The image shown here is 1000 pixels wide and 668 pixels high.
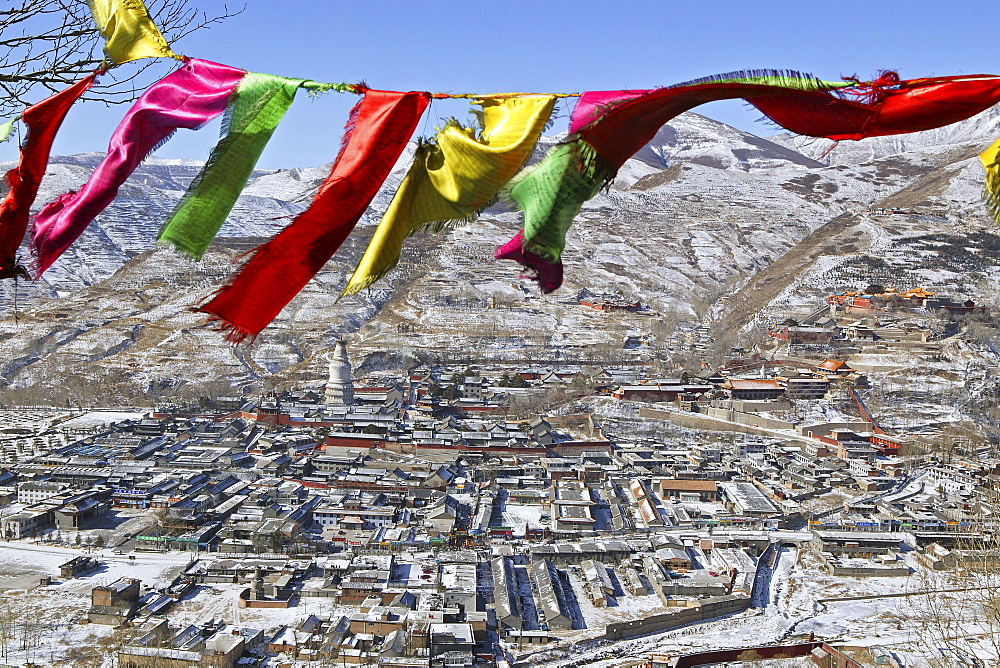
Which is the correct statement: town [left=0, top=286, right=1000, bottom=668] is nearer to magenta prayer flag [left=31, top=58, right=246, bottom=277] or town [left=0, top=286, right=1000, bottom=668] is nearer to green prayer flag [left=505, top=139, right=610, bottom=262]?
green prayer flag [left=505, top=139, right=610, bottom=262]

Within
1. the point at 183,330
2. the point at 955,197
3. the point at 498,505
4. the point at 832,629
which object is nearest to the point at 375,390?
the point at 498,505

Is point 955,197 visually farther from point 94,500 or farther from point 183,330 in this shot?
point 94,500

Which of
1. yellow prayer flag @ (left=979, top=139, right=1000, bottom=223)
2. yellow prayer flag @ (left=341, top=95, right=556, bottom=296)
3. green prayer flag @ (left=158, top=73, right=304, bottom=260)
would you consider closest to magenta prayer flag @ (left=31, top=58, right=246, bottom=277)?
green prayer flag @ (left=158, top=73, right=304, bottom=260)

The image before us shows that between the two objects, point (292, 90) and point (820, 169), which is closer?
point (292, 90)

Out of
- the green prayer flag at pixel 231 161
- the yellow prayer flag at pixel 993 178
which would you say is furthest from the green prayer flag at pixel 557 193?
the yellow prayer flag at pixel 993 178

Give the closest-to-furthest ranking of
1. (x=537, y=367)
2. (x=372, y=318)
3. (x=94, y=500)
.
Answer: (x=94, y=500), (x=537, y=367), (x=372, y=318)

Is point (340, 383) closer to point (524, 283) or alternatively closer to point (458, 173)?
point (524, 283)
